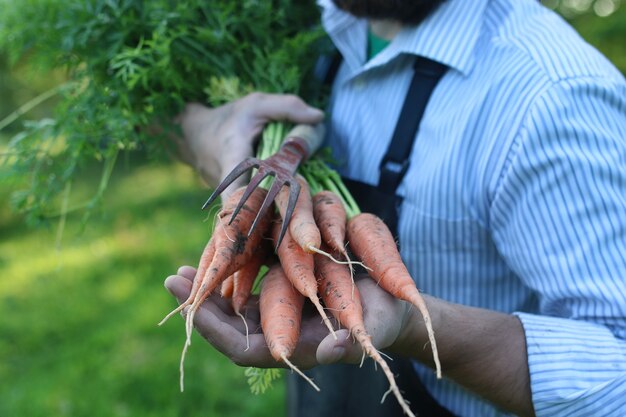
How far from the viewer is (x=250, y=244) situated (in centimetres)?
140

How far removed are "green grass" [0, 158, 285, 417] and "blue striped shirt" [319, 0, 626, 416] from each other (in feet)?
3.58

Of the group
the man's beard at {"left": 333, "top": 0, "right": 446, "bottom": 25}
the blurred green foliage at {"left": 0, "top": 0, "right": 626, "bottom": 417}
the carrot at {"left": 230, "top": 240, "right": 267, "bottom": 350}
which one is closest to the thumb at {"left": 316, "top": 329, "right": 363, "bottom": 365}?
the carrot at {"left": 230, "top": 240, "right": 267, "bottom": 350}

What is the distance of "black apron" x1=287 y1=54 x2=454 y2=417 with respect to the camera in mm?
1639

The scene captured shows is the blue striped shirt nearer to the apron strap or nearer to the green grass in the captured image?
the apron strap

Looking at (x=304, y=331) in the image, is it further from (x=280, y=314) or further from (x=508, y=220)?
(x=508, y=220)

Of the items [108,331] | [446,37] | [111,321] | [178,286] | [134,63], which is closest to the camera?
[178,286]

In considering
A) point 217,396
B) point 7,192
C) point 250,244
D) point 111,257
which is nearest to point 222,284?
point 250,244

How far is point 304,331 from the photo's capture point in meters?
1.29

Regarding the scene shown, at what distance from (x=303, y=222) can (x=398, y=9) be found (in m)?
0.68

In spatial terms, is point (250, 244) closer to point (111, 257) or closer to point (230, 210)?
point (230, 210)

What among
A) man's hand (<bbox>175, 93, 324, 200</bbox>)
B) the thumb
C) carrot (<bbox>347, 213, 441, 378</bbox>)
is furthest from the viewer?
man's hand (<bbox>175, 93, 324, 200</bbox>)

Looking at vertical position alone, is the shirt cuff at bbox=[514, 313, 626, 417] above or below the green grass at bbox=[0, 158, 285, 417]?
above

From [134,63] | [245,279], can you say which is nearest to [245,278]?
[245,279]

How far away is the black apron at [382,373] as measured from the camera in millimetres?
1639
